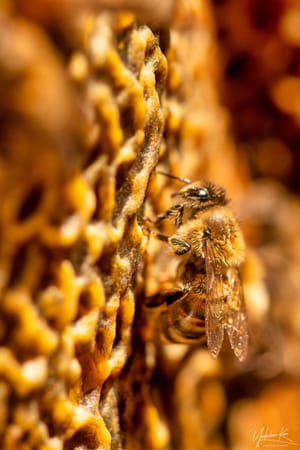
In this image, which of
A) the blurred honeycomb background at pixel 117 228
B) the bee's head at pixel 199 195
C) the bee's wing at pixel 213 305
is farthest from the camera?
the bee's head at pixel 199 195

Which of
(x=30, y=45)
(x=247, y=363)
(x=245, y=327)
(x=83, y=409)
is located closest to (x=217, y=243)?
(x=245, y=327)

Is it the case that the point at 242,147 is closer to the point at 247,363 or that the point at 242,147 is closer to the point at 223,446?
the point at 247,363

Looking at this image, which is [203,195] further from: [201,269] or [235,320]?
[235,320]

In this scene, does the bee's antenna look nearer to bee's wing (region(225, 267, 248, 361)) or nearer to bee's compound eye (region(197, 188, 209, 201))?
bee's compound eye (region(197, 188, 209, 201))
